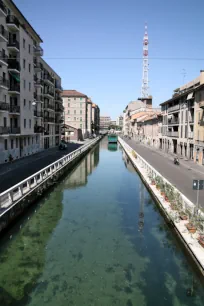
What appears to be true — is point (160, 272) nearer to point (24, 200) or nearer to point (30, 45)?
point (24, 200)

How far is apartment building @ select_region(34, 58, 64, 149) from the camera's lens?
43844 millimetres

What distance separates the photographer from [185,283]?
9.70 metres

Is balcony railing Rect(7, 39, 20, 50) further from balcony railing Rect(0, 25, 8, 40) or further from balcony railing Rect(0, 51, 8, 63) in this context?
balcony railing Rect(0, 51, 8, 63)

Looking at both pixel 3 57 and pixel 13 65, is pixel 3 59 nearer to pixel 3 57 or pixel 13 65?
pixel 3 57

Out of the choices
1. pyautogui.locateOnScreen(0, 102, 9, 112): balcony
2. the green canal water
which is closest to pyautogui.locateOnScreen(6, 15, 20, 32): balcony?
pyautogui.locateOnScreen(0, 102, 9, 112): balcony

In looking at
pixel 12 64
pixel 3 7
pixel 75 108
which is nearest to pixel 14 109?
pixel 12 64

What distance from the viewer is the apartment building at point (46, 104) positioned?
43844 mm

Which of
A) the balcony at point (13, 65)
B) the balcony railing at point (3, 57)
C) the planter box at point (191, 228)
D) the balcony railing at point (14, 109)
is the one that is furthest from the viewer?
the balcony railing at point (14, 109)

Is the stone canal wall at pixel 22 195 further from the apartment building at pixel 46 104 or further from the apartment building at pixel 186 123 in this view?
the apartment building at pixel 186 123

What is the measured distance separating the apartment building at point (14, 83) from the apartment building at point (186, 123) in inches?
935

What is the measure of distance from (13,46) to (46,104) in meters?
20.5

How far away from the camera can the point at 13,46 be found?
3150 cm

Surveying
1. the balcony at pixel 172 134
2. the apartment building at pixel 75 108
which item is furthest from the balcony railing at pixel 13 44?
the apartment building at pixel 75 108

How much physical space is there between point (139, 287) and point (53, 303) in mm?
3161
